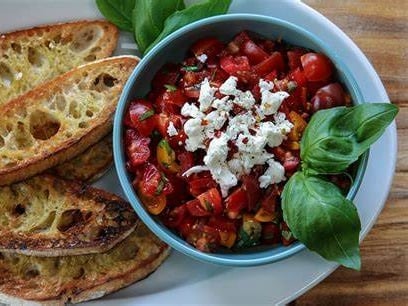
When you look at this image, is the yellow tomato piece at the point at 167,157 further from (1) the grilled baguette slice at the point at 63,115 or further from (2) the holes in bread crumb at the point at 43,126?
(2) the holes in bread crumb at the point at 43,126

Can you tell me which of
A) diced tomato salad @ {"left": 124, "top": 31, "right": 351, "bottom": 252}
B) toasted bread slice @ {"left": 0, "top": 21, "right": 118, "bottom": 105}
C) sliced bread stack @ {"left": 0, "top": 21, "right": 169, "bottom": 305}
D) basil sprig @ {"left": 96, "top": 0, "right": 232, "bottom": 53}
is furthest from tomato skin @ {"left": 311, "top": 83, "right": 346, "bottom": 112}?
toasted bread slice @ {"left": 0, "top": 21, "right": 118, "bottom": 105}

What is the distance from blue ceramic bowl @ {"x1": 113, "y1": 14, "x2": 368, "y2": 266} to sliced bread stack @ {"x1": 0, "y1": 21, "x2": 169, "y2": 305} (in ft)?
0.47

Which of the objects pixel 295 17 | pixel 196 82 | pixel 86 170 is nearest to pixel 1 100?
pixel 86 170

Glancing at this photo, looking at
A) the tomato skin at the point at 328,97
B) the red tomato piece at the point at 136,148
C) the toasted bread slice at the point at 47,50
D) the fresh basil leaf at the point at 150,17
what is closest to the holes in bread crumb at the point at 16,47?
the toasted bread slice at the point at 47,50

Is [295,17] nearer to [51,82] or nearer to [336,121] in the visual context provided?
[336,121]

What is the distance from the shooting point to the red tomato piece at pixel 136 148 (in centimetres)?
230

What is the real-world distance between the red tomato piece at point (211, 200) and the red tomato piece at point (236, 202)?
0.08ft

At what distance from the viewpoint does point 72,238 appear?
2443 mm

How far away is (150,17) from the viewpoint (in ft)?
8.02

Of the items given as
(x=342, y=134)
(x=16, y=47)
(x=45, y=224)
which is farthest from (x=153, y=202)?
(x=16, y=47)

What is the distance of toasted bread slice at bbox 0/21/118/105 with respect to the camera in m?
2.55

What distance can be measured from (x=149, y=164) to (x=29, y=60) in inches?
25.2

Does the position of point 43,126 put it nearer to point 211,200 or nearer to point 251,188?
point 211,200

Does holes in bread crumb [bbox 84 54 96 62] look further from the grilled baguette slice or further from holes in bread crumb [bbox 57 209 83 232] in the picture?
holes in bread crumb [bbox 57 209 83 232]
